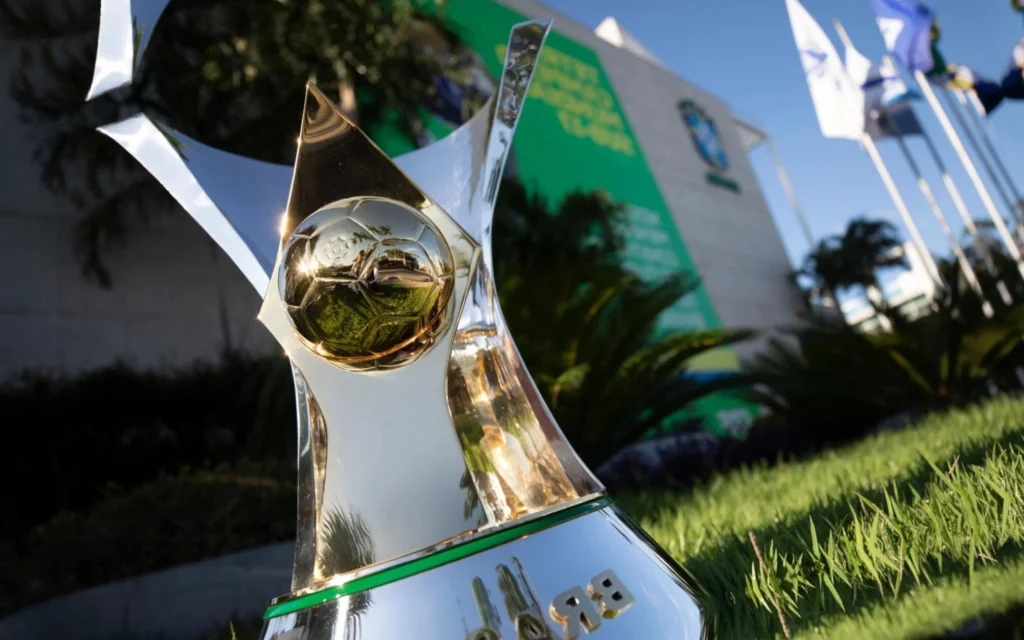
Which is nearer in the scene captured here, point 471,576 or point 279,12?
point 471,576

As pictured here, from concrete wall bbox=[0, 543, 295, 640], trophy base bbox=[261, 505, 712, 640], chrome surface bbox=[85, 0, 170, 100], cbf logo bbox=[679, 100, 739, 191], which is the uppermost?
cbf logo bbox=[679, 100, 739, 191]

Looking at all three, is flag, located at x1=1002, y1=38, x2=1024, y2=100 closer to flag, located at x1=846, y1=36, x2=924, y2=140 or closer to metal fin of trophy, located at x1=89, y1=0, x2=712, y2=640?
flag, located at x1=846, y1=36, x2=924, y2=140

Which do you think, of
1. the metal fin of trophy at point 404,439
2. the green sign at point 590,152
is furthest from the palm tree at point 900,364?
the green sign at point 590,152

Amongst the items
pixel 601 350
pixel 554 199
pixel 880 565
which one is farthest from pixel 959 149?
pixel 880 565

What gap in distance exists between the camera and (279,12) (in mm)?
6199

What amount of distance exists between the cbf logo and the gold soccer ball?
16.9 meters

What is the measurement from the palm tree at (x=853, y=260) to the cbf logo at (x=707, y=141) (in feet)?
10.5

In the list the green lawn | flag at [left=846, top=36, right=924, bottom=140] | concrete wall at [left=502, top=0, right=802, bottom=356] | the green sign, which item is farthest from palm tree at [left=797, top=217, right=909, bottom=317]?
the green lawn

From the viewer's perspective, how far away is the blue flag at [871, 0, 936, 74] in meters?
7.82

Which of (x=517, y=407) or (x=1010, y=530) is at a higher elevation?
(x=517, y=407)

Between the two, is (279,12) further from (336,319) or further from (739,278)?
(739,278)

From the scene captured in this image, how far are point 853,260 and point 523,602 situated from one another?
65.2ft

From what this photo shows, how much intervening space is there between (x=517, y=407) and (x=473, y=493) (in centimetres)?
17

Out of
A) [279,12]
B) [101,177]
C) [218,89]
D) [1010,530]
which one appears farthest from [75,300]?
[1010,530]
